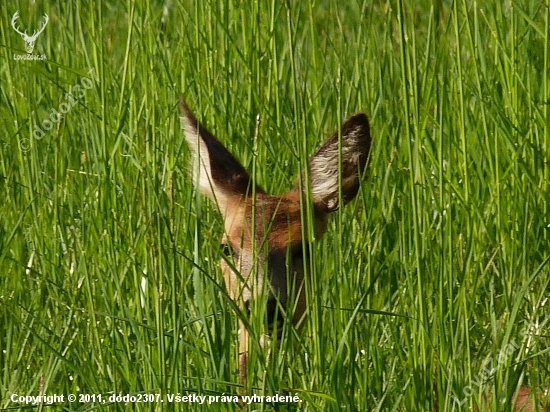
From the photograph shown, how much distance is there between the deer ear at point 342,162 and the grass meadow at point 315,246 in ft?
0.32

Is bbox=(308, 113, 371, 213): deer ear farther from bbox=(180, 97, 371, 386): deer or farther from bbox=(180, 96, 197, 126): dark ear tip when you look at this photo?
bbox=(180, 96, 197, 126): dark ear tip

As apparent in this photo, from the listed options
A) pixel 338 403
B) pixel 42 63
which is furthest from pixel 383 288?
pixel 42 63

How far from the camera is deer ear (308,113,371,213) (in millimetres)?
3240

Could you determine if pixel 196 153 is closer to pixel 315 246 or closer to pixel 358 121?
pixel 358 121

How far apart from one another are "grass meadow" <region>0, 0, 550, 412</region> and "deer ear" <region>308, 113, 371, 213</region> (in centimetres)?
10

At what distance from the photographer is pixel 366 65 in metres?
4.18

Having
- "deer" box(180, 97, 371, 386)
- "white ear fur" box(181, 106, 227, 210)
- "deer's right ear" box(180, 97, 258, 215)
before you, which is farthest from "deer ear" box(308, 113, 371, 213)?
"white ear fur" box(181, 106, 227, 210)

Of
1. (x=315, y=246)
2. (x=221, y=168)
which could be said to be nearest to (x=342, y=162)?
(x=221, y=168)

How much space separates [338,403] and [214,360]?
0.32 meters

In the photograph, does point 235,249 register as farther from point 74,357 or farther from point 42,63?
point 42,63

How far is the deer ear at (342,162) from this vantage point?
3.24m

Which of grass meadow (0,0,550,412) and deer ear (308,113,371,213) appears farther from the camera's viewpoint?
deer ear (308,113,371,213)

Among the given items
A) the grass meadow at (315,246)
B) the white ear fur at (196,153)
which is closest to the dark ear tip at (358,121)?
the grass meadow at (315,246)

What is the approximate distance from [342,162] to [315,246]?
92 centimetres
